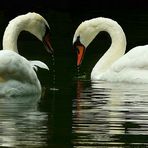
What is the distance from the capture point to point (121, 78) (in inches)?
693

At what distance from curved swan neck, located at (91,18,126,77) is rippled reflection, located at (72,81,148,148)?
1876 millimetres

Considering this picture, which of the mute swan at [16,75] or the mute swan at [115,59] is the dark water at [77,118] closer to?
the mute swan at [16,75]

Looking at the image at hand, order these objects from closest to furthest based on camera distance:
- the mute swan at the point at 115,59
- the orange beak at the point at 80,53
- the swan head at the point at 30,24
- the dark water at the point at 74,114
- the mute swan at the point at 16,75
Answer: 1. the dark water at the point at 74,114
2. the mute swan at the point at 16,75
3. the mute swan at the point at 115,59
4. the swan head at the point at 30,24
5. the orange beak at the point at 80,53

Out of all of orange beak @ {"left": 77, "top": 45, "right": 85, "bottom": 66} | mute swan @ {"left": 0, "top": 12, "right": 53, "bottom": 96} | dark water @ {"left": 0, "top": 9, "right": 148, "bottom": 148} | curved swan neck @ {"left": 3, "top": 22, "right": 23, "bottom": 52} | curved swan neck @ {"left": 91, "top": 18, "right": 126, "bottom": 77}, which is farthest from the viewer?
orange beak @ {"left": 77, "top": 45, "right": 85, "bottom": 66}

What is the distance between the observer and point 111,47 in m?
19.5

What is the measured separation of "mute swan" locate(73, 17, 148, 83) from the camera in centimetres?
1731

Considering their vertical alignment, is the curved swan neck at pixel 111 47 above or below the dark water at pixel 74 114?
above

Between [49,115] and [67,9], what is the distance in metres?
31.3

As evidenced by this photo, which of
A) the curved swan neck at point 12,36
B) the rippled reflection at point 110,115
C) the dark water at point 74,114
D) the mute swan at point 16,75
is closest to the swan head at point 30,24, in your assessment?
the curved swan neck at point 12,36

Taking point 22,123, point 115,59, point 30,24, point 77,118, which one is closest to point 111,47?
point 115,59

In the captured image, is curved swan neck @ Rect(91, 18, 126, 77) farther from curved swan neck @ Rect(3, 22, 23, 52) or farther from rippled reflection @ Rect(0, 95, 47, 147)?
rippled reflection @ Rect(0, 95, 47, 147)

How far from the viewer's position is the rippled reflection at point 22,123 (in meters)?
11.2

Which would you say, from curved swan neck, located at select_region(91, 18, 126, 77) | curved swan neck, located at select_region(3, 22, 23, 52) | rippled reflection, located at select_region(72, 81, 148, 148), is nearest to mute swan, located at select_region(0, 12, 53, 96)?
rippled reflection, located at select_region(72, 81, 148, 148)

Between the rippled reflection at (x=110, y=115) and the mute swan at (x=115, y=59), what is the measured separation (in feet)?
1.40
